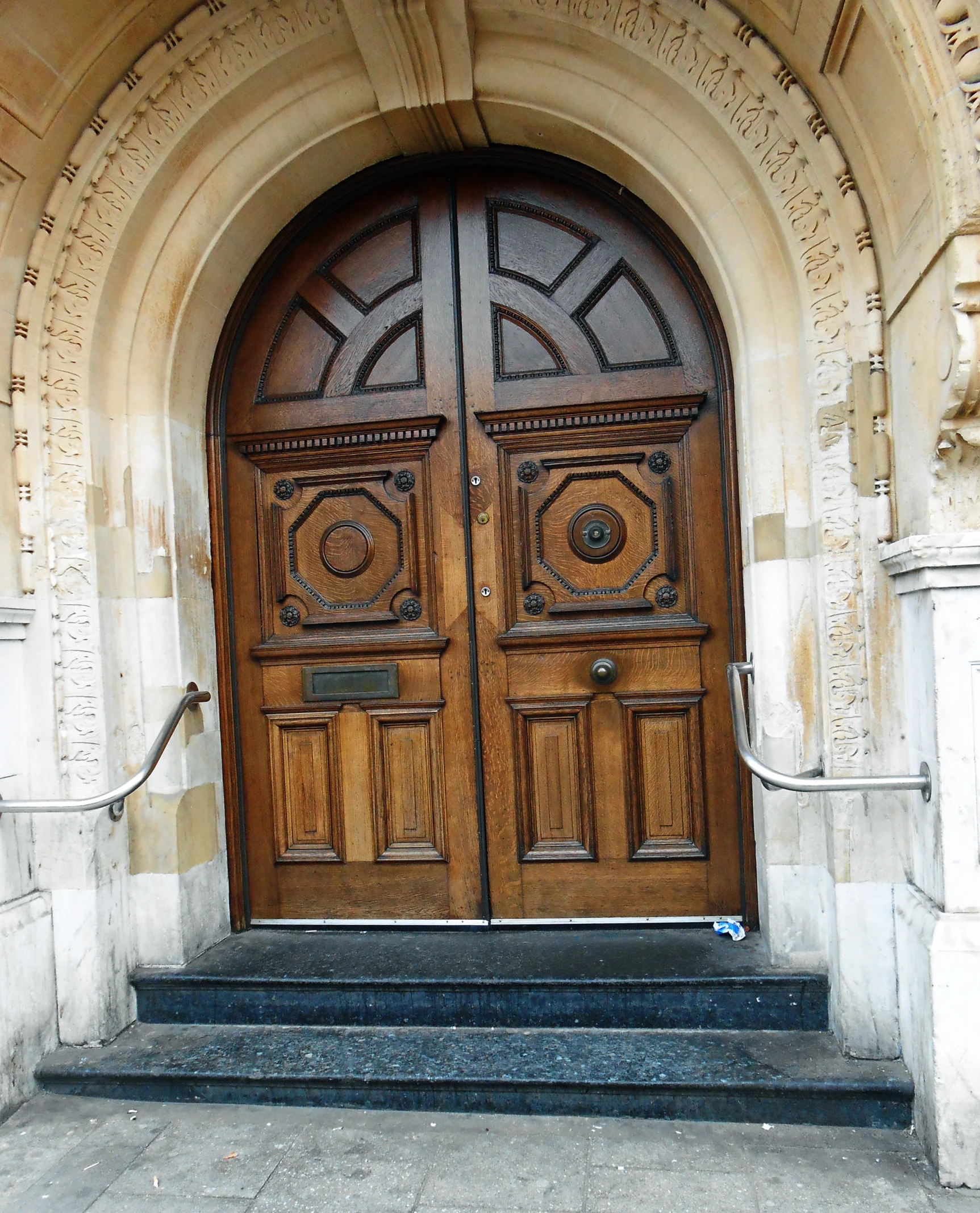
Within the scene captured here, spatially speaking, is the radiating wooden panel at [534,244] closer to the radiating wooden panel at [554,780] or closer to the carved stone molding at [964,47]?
the carved stone molding at [964,47]

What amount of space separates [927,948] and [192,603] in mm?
2708

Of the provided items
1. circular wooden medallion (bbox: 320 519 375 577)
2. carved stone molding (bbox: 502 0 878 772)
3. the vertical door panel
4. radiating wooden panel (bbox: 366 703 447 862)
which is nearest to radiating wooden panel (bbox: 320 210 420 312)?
the vertical door panel

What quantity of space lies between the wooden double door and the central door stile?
0.01 meters

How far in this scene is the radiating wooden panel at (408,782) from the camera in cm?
361

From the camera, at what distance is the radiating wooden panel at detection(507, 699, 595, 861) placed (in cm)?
351

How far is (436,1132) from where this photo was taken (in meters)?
2.71

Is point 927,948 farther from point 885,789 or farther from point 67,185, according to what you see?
point 67,185

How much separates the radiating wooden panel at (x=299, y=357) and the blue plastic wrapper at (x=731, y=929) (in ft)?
8.34

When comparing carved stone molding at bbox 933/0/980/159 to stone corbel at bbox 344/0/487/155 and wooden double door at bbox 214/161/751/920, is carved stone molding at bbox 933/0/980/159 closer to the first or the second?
wooden double door at bbox 214/161/751/920

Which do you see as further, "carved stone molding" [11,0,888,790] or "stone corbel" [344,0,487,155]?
"stone corbel" [344,0,487,155]

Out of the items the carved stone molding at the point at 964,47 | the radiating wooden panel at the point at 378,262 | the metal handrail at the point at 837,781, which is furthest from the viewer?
the radiating wooden panel at the point at 378,262

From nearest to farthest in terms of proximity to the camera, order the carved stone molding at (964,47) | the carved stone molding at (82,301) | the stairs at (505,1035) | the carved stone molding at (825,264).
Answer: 1. the carved stone molding at (964,47)
2. the stairs at (505,1035)
3. the carved stone molding at (825,264)
4. the carved stone molding at (82,301)

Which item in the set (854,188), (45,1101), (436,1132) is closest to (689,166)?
(854,188)

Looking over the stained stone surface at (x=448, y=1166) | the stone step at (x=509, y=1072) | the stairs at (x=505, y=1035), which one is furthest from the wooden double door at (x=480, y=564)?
the stained stone surface at (x=448, y=1166)
